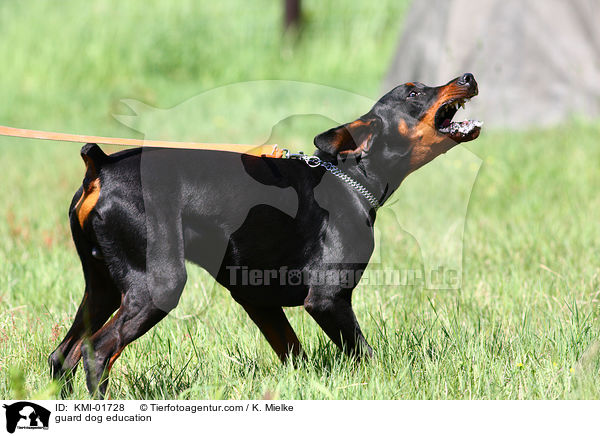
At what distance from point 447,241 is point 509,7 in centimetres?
496

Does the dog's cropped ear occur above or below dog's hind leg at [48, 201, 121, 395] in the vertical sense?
above

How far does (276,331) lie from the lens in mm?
3469

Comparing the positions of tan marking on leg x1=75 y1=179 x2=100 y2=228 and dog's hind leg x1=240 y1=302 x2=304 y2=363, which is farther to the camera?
dog's hind leg x1=240 y1=302 x2=304 y2=363

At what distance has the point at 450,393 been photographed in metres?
3.10

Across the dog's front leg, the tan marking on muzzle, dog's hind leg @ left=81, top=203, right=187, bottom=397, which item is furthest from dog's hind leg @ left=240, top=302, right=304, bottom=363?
the tan marking on muzzle

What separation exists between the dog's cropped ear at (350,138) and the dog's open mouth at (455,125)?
291 mm

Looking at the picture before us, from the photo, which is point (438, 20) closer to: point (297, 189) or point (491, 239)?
point (491, 239)

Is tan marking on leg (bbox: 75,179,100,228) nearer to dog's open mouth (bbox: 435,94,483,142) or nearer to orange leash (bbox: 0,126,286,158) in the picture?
orange leash (bbox: 0,126,286,158)

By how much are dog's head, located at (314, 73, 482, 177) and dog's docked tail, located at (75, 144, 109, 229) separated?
1004 mm

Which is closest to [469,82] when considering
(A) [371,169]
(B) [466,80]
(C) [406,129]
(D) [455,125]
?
(B) [466,80]

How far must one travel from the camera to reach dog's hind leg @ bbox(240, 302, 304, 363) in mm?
3461
